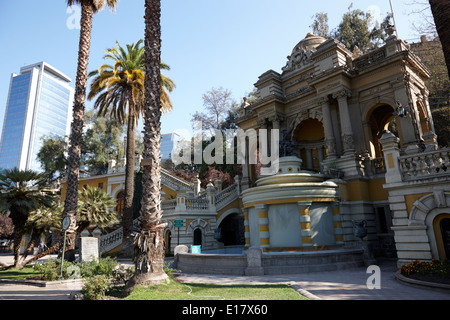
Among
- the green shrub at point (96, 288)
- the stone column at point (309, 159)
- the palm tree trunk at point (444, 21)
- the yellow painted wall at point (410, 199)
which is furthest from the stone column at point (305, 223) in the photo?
the stone column at point (309, 159)

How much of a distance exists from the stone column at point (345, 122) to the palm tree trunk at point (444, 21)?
460 inches

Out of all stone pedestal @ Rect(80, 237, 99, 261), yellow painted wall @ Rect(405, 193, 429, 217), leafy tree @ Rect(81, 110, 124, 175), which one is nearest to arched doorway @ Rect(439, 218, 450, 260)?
yellow painted wall @ Rect(405, 193, 429, 217)

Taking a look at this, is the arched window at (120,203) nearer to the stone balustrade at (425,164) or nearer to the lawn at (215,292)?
the lawn at (215,292)

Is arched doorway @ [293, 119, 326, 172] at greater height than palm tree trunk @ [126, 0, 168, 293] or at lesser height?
greater

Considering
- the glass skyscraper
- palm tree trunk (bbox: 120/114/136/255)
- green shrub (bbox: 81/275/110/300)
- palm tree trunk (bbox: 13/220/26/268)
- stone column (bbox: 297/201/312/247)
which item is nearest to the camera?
green shrub (bbox: 81/275/110/300)

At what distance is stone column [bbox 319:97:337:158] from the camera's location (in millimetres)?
20875

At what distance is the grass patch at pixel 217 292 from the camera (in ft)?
24.9

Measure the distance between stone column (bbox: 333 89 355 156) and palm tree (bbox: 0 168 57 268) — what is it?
19.3m

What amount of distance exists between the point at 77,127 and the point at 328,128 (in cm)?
1687

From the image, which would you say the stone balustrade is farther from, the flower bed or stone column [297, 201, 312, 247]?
stone column [297, 201, 312, 247]

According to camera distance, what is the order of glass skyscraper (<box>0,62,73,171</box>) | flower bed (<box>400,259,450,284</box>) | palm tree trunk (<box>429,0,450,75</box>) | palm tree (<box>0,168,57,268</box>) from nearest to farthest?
1. palm tree trunk (<box>429,0,450,75</box>)
2. flower bed (<box>400,259,450,284</box>)
3. palm tree (<box>0,168,57,268</box>)
4. glass skyscraper (<box>0,62,73,171</box>)

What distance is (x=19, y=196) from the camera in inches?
621
